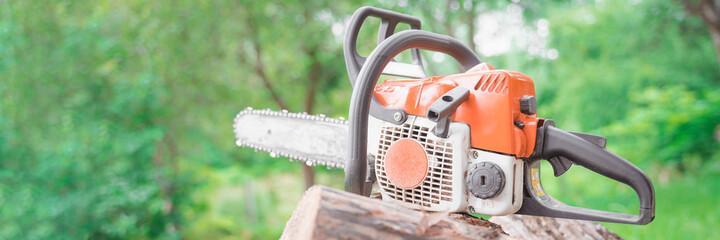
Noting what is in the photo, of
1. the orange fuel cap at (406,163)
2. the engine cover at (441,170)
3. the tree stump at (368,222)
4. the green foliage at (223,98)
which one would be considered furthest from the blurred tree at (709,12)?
the tree stump at (368,222)

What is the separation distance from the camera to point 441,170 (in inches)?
49.5

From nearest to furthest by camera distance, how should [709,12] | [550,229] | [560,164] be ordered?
[560,164] < [550,229] < [709,12]

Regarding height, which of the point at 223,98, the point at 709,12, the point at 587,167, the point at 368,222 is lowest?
the point at 368,222

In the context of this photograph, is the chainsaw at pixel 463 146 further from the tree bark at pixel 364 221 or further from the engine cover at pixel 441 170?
the tree bark at pixel 364 221

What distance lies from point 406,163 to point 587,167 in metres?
0.44

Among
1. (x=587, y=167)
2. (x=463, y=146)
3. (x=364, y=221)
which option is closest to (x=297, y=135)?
(x=463, y=146)

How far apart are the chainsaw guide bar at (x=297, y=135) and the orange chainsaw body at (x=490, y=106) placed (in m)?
0.33

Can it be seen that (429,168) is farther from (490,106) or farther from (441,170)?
(490,106)

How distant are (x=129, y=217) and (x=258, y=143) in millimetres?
2863

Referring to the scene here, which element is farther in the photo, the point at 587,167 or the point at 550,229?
the point at 550,229

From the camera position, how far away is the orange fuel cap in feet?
4.11

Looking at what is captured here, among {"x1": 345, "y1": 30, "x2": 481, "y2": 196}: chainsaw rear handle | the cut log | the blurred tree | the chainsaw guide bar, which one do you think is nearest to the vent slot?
{"x1": 345, "y1": 30, "x2": 481, "y2": 196}: chainsaw rear handle

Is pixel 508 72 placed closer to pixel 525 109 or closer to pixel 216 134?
pixel 525 109

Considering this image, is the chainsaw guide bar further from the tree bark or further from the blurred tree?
the blurred tree
